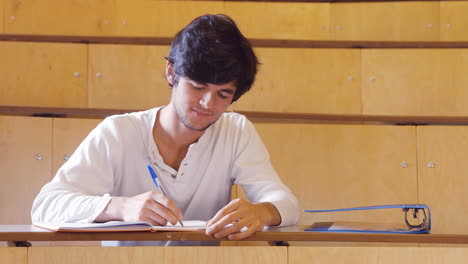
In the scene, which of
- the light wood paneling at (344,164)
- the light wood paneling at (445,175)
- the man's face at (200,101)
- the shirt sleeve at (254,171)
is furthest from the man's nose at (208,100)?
the light wood paneling at (445,175)

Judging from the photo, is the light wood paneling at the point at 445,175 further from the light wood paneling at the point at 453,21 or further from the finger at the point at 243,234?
the light wood paneling at the point at 453,21

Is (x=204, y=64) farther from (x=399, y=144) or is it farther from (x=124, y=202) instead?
(x=399, y=144)

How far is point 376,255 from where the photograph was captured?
596 mm

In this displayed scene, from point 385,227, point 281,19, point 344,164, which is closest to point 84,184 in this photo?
point 385,227

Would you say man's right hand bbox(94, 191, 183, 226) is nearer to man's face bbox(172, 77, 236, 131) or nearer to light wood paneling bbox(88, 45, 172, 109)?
man's face bbox(172, 77, 236, 131)

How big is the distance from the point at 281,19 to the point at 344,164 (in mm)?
900

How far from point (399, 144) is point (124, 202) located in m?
0.71

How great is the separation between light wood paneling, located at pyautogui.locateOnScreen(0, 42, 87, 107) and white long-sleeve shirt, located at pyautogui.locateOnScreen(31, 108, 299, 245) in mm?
627

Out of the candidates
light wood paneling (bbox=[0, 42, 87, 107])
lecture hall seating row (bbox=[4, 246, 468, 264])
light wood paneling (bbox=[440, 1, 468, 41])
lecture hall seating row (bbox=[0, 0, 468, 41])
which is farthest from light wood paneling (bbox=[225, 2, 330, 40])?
lecture hall seating row (bbox=[4, 246, 468, 264])

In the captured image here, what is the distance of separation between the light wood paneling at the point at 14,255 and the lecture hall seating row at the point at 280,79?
0.88m

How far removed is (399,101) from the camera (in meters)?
1.50

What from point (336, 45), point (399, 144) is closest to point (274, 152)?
point (399, 144)

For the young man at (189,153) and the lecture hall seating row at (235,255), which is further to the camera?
the young man at (189,153)

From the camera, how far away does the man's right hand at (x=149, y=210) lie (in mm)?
649
